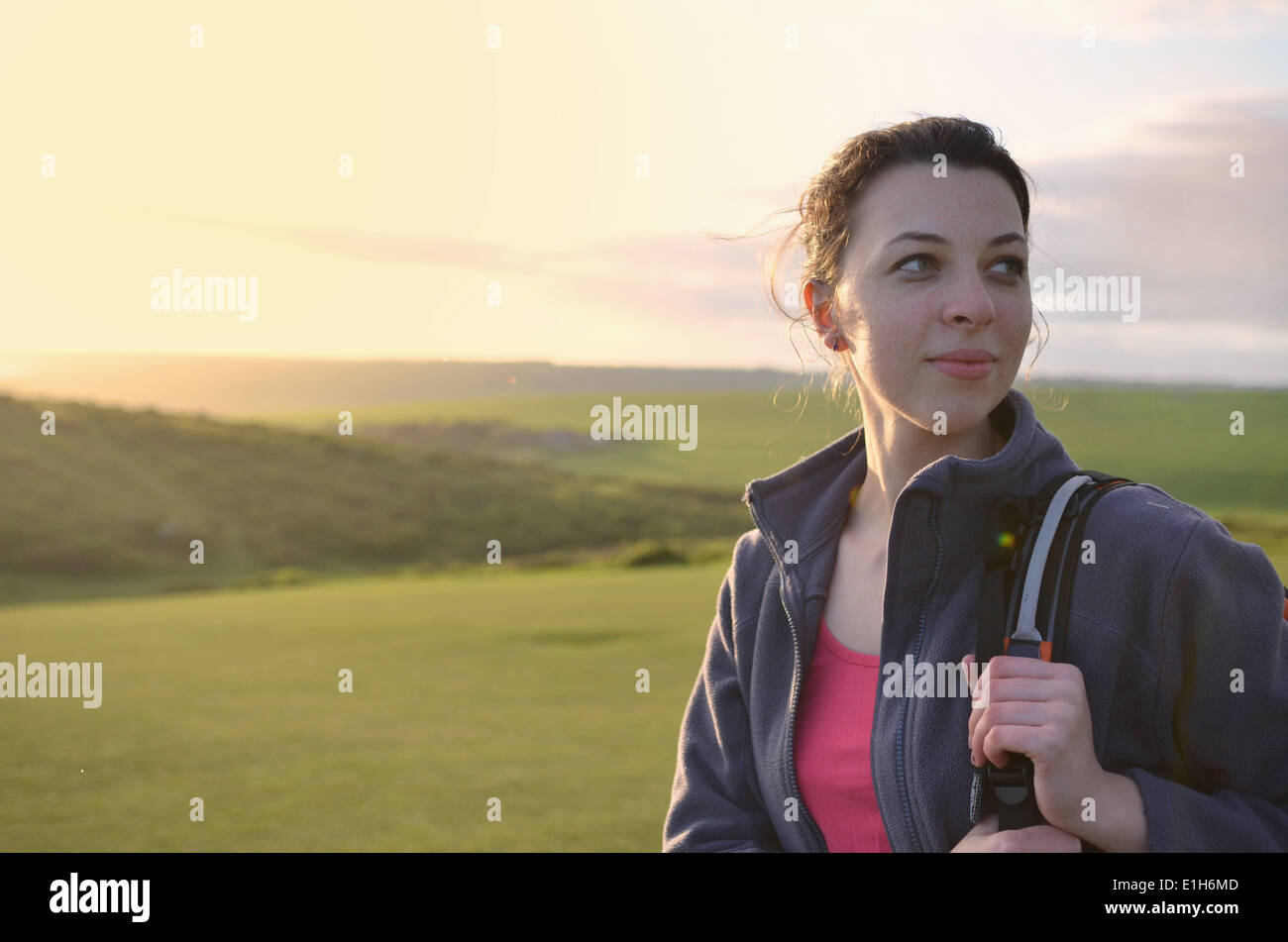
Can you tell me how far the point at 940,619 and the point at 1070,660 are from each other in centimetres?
21

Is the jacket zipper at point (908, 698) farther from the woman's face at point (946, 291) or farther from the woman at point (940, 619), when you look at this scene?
the woman's face at point (946, 291)

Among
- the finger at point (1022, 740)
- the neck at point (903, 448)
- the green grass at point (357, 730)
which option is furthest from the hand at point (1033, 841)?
the green grass at point (357, 730)

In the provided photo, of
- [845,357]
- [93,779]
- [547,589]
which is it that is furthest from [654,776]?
[547,589]

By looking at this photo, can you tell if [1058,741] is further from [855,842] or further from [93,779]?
[93,779]

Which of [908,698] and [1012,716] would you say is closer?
[1012,716]

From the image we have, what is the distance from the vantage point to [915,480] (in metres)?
1.50

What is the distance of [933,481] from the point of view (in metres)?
1.50

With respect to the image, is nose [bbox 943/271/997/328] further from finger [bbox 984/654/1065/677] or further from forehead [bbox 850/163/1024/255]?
finger [bbox 984/654/1065/677]

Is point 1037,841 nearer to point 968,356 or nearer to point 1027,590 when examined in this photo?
point 1027,590

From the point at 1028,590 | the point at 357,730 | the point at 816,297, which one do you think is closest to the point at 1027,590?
the point at 1028,590

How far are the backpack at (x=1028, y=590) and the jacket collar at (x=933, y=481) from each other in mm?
66

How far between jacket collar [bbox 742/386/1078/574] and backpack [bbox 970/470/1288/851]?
66mm

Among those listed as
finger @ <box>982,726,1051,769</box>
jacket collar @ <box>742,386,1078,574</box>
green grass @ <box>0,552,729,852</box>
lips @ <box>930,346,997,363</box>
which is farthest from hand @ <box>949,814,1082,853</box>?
green grass @ <box>0,552,729,852</box>

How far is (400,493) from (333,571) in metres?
5.54
